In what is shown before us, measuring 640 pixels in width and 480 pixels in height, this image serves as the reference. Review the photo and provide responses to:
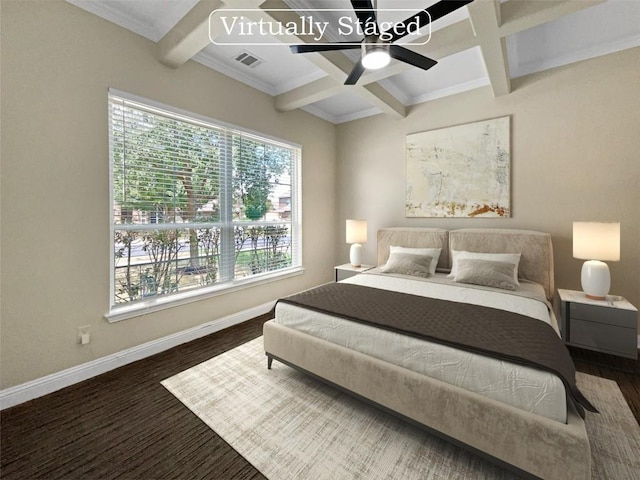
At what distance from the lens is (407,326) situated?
175 cm

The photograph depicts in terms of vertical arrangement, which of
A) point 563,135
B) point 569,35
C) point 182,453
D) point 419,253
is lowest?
point 182,453

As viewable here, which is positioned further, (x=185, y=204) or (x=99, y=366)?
(x=185, y=204)

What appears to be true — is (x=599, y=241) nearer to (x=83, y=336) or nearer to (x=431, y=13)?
(x=431, y=13)

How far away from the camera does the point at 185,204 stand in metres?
2.91

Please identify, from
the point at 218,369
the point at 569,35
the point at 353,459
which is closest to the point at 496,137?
the point at 569,35

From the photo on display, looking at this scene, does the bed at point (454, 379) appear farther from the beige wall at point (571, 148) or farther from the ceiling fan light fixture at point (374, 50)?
the ceiling fan light fixture at point (374, 50)

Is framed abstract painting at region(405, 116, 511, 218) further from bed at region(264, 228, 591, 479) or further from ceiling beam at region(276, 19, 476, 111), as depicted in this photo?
ceiling beam at region(276, 19, 476, 111)

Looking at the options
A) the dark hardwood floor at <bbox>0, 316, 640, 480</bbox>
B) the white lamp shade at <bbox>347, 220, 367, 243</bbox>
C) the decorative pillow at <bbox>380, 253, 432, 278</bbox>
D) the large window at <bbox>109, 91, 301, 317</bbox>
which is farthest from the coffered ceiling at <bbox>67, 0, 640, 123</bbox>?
the dark hardwood floor at <bbox>0, 316, 640, 480</bbox>

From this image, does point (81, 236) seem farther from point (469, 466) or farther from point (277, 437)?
point (469, 466)

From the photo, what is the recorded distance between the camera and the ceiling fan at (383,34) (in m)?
1.60

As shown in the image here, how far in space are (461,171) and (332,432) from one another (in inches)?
132

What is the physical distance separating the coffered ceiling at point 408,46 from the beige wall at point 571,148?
203mm

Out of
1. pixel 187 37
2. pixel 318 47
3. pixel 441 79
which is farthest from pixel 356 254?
pixel 187 37

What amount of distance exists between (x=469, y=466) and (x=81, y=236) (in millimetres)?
3103
